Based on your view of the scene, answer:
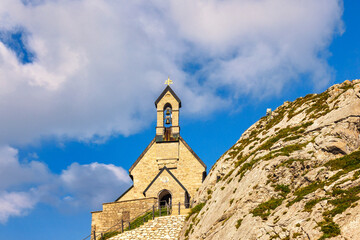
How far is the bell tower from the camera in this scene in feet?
137

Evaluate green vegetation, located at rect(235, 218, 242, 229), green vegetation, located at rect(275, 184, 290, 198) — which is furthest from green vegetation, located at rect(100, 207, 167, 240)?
green vegetation, located at rect(275, 184, 290, 198)

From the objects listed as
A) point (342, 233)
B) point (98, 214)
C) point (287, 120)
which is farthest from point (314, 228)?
point (98, 214)

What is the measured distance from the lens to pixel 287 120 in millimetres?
27156

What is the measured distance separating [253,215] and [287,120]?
11.0 meters

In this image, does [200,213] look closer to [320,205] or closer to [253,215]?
[253,215]

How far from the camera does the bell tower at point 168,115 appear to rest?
41688 mm

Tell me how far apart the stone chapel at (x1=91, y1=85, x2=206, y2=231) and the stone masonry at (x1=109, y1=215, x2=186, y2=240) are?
6829 millimetres

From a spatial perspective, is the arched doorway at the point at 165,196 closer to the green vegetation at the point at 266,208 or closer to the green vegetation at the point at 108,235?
the green vegetation at the point at 108,235

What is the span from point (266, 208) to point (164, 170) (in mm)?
19734

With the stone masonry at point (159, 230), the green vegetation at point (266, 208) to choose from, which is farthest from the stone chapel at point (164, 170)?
the green vegetation at point (266, 208)

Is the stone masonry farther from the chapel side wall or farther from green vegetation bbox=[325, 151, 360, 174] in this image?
green vegetation bbox=[325, 151, 360, 174]

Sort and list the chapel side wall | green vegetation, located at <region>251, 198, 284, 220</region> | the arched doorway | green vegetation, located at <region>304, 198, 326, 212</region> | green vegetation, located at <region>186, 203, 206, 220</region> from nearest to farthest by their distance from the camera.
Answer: green vegetation, located at <region>304, 198, 326, 212</region>, green vegetation, located at <region>251, 198, 284, 220</region>, green vegetation, located at <region>186, 203, 206, 220</region>, the arched doorway, the chapel side wall

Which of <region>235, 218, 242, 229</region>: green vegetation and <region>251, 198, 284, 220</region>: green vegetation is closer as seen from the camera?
<region>251, 198, 284, 220</region>: green vegetation

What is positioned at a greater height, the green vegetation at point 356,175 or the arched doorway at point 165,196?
the arched doorway at point 165,196
